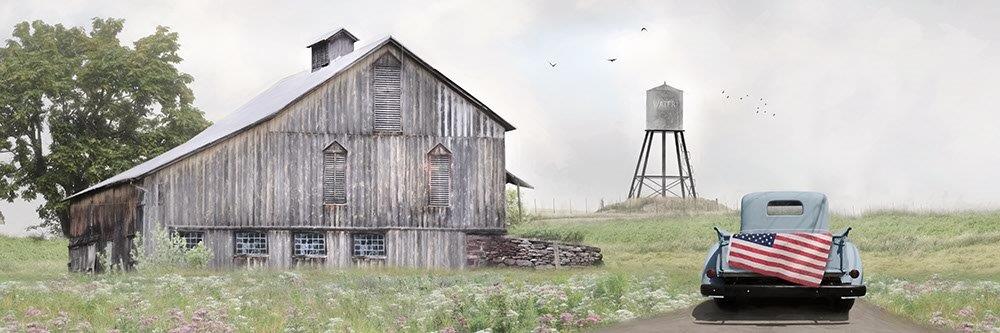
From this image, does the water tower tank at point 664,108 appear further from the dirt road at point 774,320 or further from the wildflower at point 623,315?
the wildflower at point 623,315

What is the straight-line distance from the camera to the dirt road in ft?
59.9

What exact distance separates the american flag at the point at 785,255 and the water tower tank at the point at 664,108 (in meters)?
58.5

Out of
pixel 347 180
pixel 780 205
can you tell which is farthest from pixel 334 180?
pixel 780 205

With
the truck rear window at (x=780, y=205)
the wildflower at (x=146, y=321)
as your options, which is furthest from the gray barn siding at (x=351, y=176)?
the wildflower at (x=146, y=321)

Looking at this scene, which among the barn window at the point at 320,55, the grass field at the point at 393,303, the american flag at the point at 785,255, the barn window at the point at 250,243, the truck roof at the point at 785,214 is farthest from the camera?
the barn window at the point at 320,55

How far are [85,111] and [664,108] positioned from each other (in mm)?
33320

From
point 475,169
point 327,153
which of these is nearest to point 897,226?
point 475,169

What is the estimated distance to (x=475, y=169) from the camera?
42.8 metres

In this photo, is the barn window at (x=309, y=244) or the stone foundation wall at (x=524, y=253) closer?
the barn window at (x=309, y=244)

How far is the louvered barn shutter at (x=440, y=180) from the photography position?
42656 mm

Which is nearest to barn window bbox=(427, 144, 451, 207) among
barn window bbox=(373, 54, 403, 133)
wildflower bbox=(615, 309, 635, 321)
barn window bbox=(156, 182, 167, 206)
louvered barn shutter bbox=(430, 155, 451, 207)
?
louvered barn shutter bbox=(430, 155, 451, 207)

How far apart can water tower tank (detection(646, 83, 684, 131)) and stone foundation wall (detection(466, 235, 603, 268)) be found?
33723 mm

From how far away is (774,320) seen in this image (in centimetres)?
1942

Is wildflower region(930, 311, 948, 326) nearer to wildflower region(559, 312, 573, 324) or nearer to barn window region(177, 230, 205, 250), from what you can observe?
wildflower region(559, 312, 573, 324)
